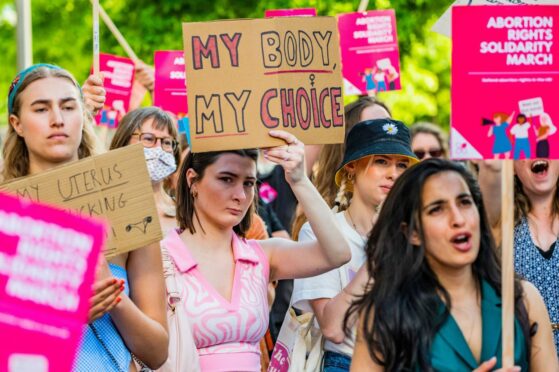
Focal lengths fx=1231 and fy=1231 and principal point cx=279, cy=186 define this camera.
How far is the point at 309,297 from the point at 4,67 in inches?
603

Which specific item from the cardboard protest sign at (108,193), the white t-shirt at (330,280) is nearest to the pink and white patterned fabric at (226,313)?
the white t-shirt at (330,280)

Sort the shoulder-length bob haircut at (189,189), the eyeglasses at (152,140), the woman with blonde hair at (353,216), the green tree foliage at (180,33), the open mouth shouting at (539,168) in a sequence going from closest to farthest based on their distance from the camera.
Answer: the woman with blonde hair at (353,216) → the shoulder-length bob haircut at (189,189) → the open mouth shouting at (539,168) → the eyeglasses at (152,140) → the green tree foliage at (180,33)

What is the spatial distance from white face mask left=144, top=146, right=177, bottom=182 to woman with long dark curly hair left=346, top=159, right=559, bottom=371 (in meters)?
2.60

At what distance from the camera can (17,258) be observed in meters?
3.21

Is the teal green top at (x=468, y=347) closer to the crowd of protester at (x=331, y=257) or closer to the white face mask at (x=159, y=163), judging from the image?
the crowd of protester at (x=331, y=257)

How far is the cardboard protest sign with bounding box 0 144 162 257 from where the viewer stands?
420 centimetres

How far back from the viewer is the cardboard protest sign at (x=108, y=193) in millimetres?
4195

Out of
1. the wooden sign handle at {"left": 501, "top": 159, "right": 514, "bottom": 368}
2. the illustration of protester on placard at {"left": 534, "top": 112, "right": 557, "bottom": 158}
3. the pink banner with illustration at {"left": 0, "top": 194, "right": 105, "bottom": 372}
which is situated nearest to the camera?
the pink banner with illustration at {"left": 0, "top": 194, "right": 105, "bottom": 372}

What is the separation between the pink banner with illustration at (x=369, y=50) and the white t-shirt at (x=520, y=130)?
4.01 meters

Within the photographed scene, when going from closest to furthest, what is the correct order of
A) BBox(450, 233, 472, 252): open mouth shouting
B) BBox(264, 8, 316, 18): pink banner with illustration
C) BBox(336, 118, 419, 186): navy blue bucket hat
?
BBox(450, 233, 472, 252): open mouth shouting
BBox(336, 118, 419, 186): navy blue bucket hat
BBox(264, 8, 316, 18): pink banner with illustration

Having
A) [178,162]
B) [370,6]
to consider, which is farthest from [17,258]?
[370,6]

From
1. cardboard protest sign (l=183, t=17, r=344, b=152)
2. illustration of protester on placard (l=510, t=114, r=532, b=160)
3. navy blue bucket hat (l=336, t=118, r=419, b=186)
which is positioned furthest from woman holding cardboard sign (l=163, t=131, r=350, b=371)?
illustration of protester on placard (l=510, t=114, r=532, b=160)

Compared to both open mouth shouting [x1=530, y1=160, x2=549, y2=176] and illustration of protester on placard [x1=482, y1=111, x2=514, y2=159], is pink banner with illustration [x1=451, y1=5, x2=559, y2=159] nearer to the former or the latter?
illustration of protester on placard [x1=482, y1=111, x2=514, y2=159]

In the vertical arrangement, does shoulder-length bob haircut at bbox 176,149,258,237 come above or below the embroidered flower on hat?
below
